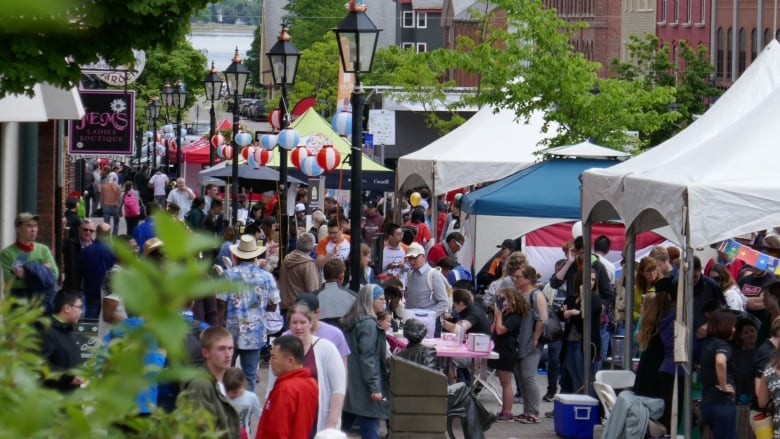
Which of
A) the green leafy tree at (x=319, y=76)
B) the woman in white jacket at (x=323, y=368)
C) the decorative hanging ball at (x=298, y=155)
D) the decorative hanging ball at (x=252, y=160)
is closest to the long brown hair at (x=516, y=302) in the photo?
the woman in white jacket at (x=323, y=368)

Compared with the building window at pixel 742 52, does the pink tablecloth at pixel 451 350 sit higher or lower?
lower

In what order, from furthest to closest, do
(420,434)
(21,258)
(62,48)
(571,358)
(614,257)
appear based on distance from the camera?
(614,257) < (571,358) < (21,258) < (420,434) < (62,48)

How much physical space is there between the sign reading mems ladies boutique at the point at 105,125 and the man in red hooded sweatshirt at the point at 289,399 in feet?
48.9

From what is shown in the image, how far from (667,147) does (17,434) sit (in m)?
12.6

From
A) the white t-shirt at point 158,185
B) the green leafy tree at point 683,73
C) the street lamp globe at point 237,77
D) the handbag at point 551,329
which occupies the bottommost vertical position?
the handbag at point 551,329

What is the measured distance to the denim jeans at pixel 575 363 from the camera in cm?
1498

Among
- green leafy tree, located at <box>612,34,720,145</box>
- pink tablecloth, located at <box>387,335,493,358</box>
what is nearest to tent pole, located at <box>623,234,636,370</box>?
pink tablecloth, located at <box>387,335,493,358</box>

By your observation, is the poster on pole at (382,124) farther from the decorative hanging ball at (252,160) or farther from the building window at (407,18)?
the building window at (407,18)

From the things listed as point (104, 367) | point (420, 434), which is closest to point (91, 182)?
point (420, 434)

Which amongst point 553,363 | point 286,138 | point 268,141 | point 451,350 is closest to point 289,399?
point 451,350

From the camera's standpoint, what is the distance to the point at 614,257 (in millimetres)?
20016

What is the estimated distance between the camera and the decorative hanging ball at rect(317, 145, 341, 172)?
974 inches

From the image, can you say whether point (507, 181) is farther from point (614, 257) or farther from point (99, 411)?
point (99, 411)

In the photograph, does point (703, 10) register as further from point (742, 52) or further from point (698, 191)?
point (698, 191)
